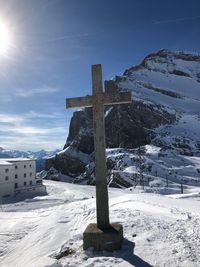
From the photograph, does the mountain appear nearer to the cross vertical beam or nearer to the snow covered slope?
the snow covered slope

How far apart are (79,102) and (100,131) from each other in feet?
3.84

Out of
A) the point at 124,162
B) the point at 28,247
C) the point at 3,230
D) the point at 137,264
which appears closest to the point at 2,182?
the point at 124,162

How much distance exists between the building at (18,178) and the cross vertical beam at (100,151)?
4824cm

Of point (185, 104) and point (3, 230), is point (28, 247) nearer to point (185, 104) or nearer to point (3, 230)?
point (3, 230)

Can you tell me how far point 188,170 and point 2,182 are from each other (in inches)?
1319

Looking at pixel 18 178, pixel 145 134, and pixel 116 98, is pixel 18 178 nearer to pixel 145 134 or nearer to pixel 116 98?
pixel 145 134

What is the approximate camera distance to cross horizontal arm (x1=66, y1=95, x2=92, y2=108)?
360 inches

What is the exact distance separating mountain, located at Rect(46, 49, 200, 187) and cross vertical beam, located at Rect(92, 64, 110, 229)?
3280cm

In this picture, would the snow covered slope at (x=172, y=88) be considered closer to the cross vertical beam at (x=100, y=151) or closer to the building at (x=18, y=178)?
the building at (x=18, y=178)

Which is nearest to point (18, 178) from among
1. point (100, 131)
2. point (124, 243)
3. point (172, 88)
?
point (100, 131)

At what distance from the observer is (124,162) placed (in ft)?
212

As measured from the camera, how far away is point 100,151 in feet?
28.4

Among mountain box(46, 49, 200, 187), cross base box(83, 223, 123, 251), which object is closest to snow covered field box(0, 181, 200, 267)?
cross base box(83, 223, 123, 251)

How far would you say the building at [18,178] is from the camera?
180ft
